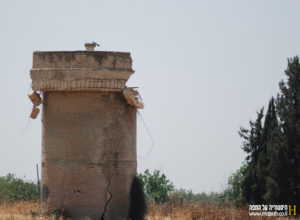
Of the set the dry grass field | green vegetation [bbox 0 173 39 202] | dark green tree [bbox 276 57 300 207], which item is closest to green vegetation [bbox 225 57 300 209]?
dark green tree [bbox 276 57 300 207]

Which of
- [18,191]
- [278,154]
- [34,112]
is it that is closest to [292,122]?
[278,154]

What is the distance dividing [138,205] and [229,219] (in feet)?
9.39

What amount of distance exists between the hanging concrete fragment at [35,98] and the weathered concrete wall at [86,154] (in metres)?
0.42

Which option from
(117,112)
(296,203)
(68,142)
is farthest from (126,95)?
(296,203)

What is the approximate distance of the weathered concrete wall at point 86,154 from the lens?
20.3 m

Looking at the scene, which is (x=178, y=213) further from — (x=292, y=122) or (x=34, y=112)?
(x=292, y=122)

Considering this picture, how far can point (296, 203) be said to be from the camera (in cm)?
2808

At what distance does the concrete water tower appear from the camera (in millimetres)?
20344

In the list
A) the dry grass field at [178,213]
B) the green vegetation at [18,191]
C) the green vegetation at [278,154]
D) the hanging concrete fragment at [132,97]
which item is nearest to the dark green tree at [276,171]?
the green vegetation at [278,154]

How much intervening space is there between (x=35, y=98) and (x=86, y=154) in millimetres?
2538

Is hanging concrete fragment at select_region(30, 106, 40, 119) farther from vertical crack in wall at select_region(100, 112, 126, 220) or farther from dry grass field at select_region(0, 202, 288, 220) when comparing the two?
dry grass field at select_region(0, 202, 288, 220)

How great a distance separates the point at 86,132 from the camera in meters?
20.4

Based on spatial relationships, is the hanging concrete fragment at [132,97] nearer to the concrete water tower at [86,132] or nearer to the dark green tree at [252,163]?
the concrete water tower at [86,132]

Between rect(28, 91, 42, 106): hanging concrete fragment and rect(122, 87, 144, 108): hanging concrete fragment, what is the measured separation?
2776mm
